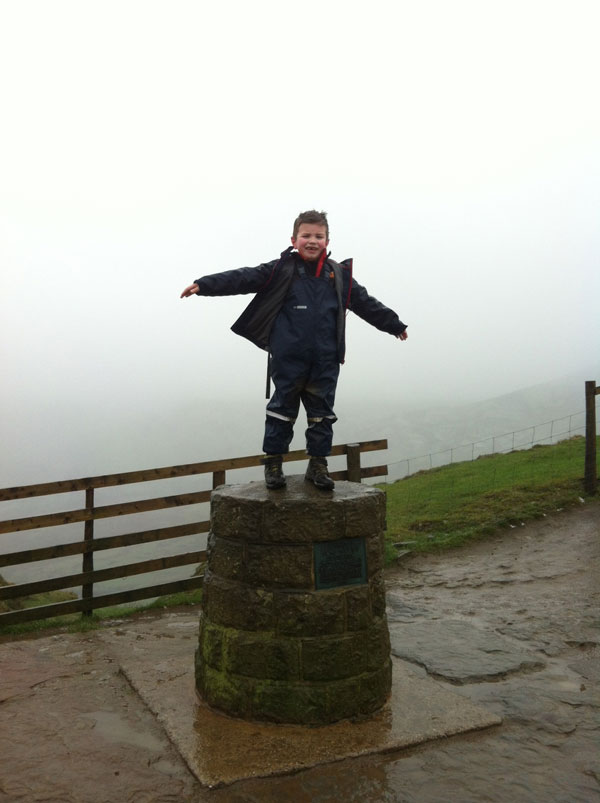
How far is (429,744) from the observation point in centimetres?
A: 347

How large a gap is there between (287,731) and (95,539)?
3267 millimetres

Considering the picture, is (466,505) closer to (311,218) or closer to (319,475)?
(319,475)

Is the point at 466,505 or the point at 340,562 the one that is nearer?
the point at 340,562

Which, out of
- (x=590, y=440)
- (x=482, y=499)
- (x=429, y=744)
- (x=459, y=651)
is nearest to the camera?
(x=429, y=744)

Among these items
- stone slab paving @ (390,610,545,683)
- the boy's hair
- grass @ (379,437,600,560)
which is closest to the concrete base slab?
stone slab paving @ (390,610,545,683)

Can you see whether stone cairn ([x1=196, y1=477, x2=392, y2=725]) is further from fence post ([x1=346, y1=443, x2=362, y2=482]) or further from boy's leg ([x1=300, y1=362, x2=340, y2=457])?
fence post ([x1=346, y1=443, x2=362, y2=482])

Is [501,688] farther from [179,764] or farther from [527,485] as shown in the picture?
[527,485]

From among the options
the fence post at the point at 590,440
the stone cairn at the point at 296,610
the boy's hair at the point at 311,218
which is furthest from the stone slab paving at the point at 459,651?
the fence post at the point at 590,440

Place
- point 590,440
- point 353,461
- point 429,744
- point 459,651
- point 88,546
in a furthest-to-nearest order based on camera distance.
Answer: point 590,440, point 353,461, point 88,546, point 459,651, point 429,744

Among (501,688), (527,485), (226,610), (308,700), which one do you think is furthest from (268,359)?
(527,485)

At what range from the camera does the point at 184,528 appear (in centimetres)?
652

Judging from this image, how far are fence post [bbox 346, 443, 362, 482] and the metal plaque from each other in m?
3.47

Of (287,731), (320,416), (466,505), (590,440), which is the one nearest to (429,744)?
(287,731)

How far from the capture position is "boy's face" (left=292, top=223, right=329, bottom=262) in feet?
13.3
